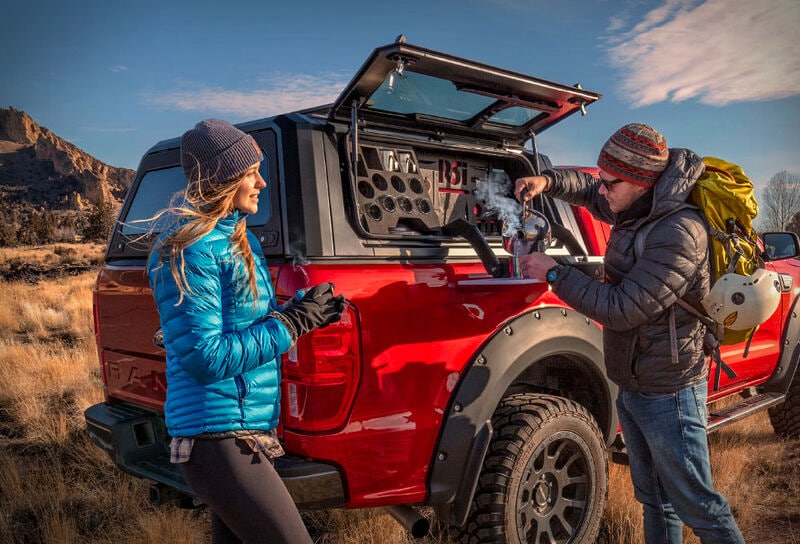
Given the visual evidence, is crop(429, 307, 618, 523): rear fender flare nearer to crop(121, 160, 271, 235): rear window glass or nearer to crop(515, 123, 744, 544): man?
crop(515, 123, 744, 544): man

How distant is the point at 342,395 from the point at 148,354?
114cm

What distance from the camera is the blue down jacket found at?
158 cm

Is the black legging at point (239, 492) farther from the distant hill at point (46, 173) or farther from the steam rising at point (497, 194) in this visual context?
the distant hill at point (46, 173)

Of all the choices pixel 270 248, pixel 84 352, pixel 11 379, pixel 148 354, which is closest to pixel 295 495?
pixel 270 248

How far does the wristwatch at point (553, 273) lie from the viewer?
7.36 ft

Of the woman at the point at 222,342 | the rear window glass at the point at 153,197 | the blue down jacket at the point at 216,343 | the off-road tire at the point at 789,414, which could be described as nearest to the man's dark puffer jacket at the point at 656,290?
the woman at the point at 222,342

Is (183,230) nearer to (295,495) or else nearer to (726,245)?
(295,495)

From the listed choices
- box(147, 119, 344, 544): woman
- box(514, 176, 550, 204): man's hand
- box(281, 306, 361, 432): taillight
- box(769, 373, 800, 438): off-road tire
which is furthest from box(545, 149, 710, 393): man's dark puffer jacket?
box(769, 373, 800, 438): off-road tire

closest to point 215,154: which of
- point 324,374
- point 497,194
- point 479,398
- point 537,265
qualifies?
point 324,374

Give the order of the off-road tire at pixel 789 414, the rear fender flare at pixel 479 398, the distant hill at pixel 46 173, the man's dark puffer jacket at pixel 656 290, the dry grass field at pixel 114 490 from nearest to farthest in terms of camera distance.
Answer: the man's dark puffer jacket at pixel 656 290 → the rear fender flare at pixel 479 398 → the dry grass field at pixel 114 490 → the off-road tire at pixel 789 414 → the distant hill at pixel 46 173

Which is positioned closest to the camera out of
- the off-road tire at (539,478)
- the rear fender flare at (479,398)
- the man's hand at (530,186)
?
the rear fender flare at (479,398)

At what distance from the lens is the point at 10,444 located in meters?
4.78

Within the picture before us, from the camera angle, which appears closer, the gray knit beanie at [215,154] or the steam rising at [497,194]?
the gray knit beanie at [215,154]

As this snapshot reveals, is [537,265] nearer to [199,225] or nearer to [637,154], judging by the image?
[637,154]
